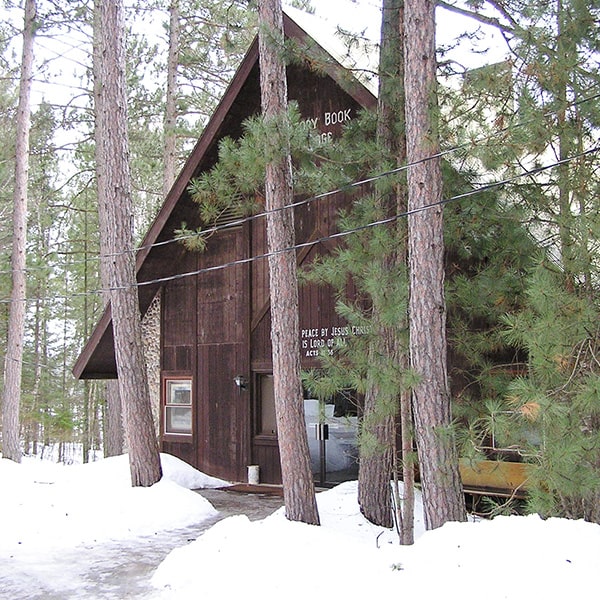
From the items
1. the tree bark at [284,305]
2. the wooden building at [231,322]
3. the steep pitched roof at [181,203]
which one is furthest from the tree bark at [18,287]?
the tree bark at [284,305]

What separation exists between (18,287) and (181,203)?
5.51 metres

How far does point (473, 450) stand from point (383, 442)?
205 cm

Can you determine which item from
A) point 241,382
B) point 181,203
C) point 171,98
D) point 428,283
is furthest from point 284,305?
point 171,98

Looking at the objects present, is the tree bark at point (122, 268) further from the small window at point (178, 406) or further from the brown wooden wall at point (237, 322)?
the small window at point (178, 406)

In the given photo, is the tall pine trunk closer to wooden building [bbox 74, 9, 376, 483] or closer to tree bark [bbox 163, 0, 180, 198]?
wooden building [bbox 74, 9, 376, 483]

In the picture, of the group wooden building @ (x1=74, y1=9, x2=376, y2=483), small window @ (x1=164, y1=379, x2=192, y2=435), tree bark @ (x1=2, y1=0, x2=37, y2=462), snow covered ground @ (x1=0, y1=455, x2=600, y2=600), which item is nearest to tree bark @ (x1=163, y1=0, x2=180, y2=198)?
tree bark @ (x1=2, y1=0, x2=37, y2=462)

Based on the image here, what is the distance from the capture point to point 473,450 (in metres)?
5.79

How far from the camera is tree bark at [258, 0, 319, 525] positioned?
25.1 ft

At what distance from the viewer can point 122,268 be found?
33.8ft

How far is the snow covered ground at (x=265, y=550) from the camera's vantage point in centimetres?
472

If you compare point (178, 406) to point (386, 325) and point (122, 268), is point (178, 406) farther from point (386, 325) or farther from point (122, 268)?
point (386, 325)

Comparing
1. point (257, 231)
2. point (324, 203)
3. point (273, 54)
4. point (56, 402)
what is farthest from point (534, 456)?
point (56, 402)

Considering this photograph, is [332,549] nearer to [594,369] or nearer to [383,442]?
[383,442]

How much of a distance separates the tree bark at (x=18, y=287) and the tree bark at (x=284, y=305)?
975 centimetres
